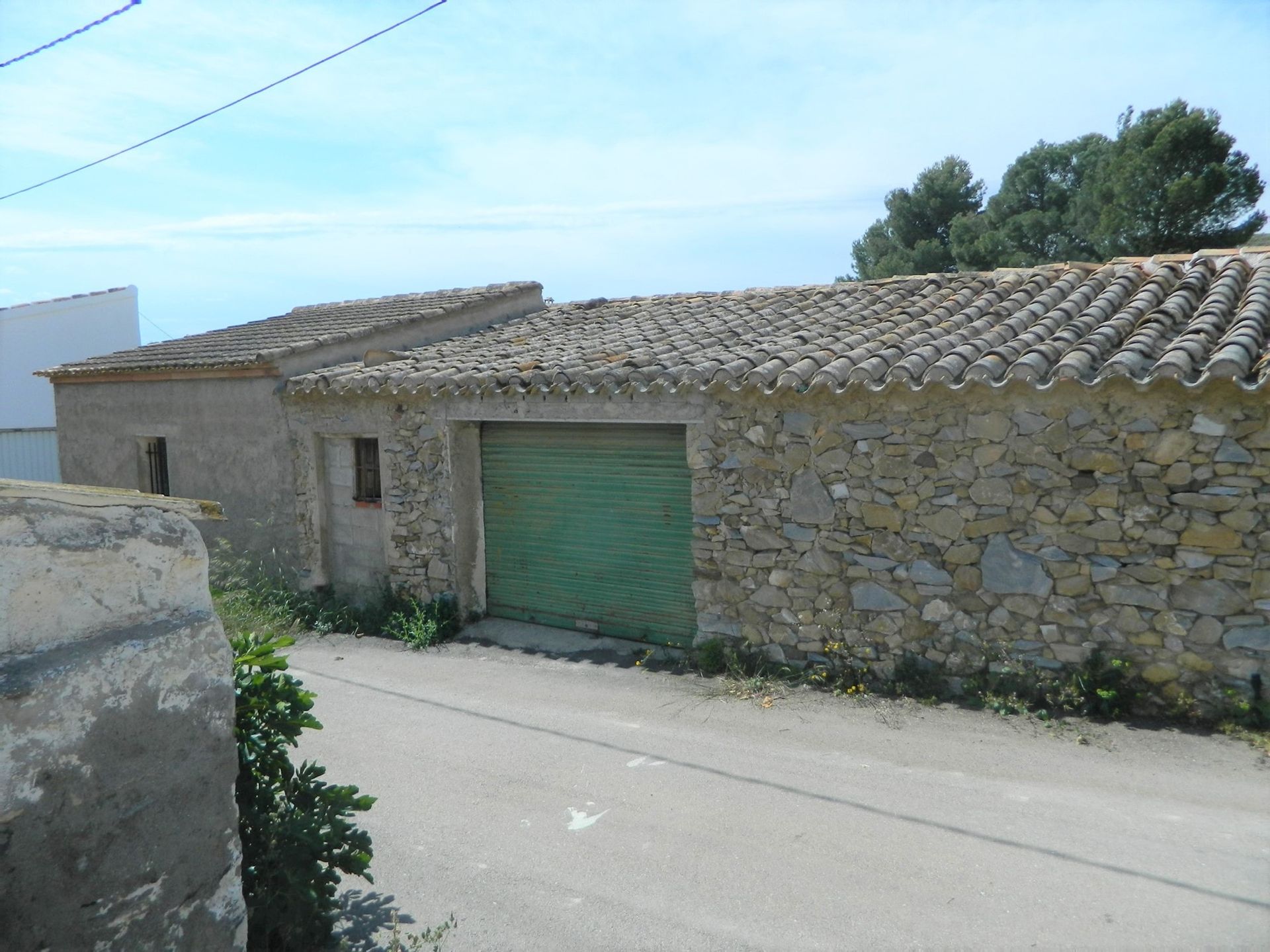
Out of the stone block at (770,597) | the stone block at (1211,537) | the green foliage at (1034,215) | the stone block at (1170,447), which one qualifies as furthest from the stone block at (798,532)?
the green foliage at (1034,215)

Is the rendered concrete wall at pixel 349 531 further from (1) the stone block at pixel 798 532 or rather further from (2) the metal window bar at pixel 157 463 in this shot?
(1) the stone block at pixel 798 532

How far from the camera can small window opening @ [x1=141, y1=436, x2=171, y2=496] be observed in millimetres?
13305

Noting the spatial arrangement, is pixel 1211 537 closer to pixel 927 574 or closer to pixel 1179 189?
pixel 927 574

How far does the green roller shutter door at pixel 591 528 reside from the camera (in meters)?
8.91

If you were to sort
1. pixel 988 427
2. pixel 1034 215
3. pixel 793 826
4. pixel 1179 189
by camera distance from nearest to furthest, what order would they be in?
1. pixel 793 826
2. pixel 988 427
3. pixel 1179 189
4. pixel 1034 215

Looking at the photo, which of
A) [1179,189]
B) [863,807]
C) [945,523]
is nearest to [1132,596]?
[945,523]

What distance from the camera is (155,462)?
1336 cm

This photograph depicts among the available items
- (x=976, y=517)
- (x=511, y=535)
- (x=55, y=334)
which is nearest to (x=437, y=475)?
(x=511, y=535)

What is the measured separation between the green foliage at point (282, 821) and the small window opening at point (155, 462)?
34.1ft

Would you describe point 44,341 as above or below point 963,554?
above

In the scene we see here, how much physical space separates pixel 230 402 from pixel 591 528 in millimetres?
5421

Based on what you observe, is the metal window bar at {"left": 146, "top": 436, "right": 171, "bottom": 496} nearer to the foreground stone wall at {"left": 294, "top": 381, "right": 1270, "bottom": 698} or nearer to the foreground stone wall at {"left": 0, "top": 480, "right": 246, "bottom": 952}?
the foreground stone wall at {"left": 294, "top": 381, "right": 1270, "bottom": 698}

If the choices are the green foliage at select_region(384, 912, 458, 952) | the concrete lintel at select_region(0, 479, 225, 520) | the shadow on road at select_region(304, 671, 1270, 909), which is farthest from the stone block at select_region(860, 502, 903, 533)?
the concrete lintel at select_region(0, 479, 225, 520)

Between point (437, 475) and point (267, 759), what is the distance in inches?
249
